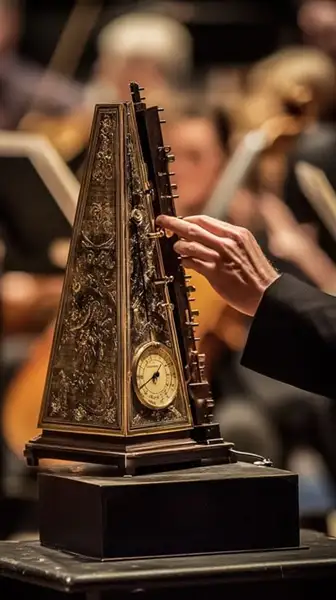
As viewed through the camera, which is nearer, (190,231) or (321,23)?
(190,231)

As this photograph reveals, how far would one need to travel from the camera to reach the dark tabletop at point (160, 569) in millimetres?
2053

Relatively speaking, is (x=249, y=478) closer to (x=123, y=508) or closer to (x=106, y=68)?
(x=123, y=508)

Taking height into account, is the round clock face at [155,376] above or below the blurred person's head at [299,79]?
below

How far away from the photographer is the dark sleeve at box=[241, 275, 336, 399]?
2326mm

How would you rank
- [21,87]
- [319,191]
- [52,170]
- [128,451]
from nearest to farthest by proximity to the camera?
1. [128,451]
2. [52,170]
3. [319,191]
4. [21,87]

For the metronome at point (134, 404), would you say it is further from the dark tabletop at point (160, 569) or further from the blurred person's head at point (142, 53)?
the blurred person's head at point (142, 53)

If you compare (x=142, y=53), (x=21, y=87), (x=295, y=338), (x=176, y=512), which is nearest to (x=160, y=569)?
(x=176, y=512)

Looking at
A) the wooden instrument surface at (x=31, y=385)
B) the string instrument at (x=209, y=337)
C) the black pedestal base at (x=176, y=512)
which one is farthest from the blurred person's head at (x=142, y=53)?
the black pedestal base at (x=176, y=512)

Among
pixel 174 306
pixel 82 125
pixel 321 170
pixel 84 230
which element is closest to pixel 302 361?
pixel 174 306

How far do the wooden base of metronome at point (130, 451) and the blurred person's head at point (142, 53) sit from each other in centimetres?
367

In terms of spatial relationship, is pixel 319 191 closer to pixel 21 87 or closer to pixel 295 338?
pixel 21 87

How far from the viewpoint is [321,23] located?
19.7ft

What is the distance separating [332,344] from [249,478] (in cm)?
23

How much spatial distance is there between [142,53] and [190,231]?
4430 mm
